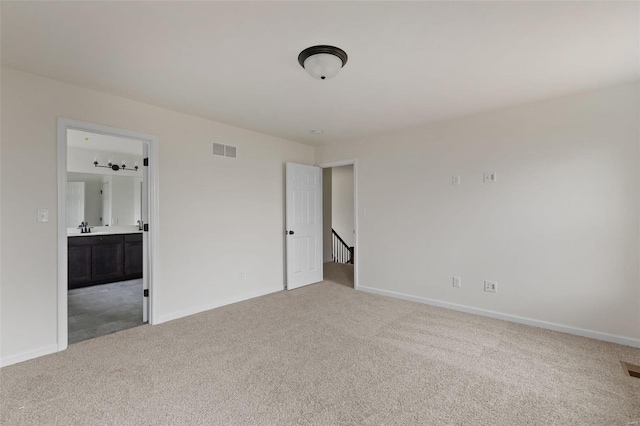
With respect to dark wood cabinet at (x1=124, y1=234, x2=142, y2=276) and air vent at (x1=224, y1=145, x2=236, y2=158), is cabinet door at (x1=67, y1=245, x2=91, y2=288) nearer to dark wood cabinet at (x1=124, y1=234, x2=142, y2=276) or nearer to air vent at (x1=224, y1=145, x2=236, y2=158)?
dark wood cabinet at (x1=124, y1=234, x2=142, y2=276)

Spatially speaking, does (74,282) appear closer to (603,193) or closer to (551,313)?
(551,313)

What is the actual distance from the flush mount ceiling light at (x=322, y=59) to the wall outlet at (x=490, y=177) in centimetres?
231

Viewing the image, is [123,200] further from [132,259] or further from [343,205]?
[343,205]

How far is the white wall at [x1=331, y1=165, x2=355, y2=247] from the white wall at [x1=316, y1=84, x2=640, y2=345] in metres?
4.35

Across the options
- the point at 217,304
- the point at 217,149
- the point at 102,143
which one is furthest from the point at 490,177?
the point at 102,143

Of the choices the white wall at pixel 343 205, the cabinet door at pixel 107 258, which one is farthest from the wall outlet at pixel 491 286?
the cabinet door at pixel 107 258

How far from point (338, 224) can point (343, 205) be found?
60cm

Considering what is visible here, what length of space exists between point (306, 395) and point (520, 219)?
2896 millimetres

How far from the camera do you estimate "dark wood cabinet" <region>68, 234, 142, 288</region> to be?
4912 millimetres

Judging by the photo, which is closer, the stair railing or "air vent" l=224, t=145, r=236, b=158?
"air vent" l=224, t=145, r=236, b=158

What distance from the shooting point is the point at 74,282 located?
16.1ft

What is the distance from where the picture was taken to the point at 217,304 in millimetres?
3932

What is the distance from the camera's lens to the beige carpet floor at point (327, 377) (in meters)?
1.82

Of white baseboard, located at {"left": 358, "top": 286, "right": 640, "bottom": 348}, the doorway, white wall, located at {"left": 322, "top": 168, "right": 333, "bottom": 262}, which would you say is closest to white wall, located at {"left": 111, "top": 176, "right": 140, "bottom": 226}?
the doorway
